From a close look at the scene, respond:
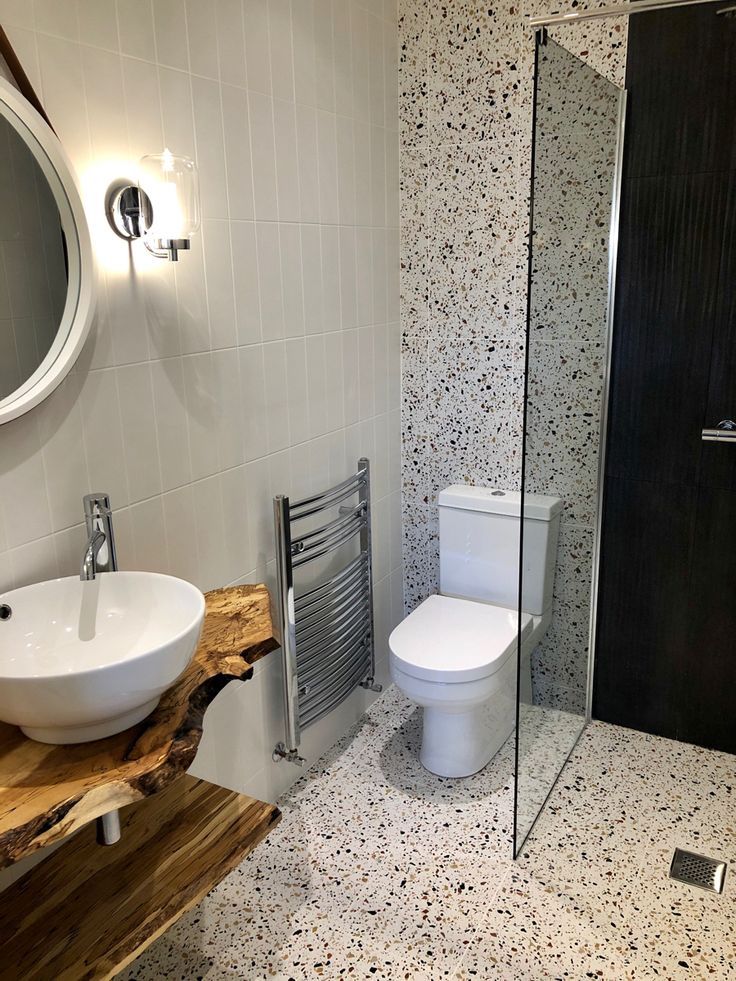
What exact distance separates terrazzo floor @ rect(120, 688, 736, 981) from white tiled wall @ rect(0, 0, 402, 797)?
0.29 meters

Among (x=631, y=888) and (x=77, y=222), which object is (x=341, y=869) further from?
(x=77, y=222)

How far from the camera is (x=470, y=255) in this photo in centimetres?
278

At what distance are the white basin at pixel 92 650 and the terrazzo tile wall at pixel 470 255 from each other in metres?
1.22

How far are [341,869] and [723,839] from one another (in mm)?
1099

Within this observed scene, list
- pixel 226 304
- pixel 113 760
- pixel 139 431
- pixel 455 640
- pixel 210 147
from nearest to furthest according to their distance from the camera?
pixel 113 760 → pixel 139 431 → pixel 210 147 → pixel 226 304 → pixel 455 640

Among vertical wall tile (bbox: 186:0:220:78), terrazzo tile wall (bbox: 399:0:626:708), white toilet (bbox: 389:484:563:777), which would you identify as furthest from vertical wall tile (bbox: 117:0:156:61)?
white toilet (bbox: 389:484:563:777)

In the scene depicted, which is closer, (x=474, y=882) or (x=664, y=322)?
(x=474, y=882)

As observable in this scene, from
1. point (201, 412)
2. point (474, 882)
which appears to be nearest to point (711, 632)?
point (474, 882)

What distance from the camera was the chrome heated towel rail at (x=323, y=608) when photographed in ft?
7.72

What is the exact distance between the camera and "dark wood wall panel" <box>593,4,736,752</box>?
227 cm

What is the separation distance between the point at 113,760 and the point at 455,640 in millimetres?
1399

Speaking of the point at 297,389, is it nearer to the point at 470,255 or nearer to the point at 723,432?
the point at 470,255

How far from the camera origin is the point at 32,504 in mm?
1616

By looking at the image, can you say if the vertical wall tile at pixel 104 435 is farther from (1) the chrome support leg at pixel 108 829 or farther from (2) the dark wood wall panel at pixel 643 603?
(2) the dark wood wall panel at pixel 643 603
